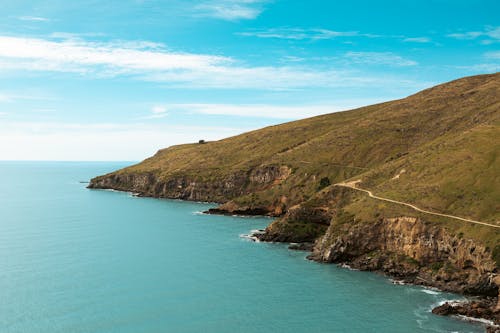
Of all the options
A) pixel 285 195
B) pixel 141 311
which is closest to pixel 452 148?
pixel 285 195

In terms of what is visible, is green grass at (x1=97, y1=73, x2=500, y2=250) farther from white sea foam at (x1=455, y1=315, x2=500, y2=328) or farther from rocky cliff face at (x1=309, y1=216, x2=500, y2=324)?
white sea foam at (x1=455, y1=315, x2=500, y2=328)

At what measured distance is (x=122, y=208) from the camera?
171125 millimetres

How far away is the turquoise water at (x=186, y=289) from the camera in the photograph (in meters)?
59.4

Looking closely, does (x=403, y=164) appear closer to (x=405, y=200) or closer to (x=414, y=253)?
(x=405, y=200)

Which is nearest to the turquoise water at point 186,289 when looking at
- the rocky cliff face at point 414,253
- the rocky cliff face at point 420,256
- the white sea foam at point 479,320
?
the white sea foam at point 479,320

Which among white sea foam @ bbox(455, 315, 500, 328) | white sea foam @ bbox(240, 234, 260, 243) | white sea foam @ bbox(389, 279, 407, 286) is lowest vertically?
white sea foam @ bbox(455, 315, 500, 328)

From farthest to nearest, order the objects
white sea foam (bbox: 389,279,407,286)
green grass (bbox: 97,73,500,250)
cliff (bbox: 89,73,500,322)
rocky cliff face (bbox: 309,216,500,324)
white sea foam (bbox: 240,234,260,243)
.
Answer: white sea foam (bbox: 240,234,260,243), green grass (bbox: 97,73,500,250), cliff (bbox: 89,73,500,322), white sea foam (bbox: 389,279,407,286), rocky cliff face (bbox: 309,216,500,324)

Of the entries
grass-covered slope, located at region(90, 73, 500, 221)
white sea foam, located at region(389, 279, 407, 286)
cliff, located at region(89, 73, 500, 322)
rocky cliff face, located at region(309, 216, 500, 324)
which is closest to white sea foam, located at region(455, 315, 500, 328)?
rocky cliff face, located at region(309, 216, 500, 324)

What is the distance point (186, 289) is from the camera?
7294 cm

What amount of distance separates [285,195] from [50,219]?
262 feet

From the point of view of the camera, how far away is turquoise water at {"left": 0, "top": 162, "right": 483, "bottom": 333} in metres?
59.4

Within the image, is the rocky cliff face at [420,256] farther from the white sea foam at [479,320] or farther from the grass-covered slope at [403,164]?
the grass-covered slope at [403,164]

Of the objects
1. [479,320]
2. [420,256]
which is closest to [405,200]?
[420,256]

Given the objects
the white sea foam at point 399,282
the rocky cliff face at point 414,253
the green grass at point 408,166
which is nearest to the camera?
the rocky cliff face at point 414,253
